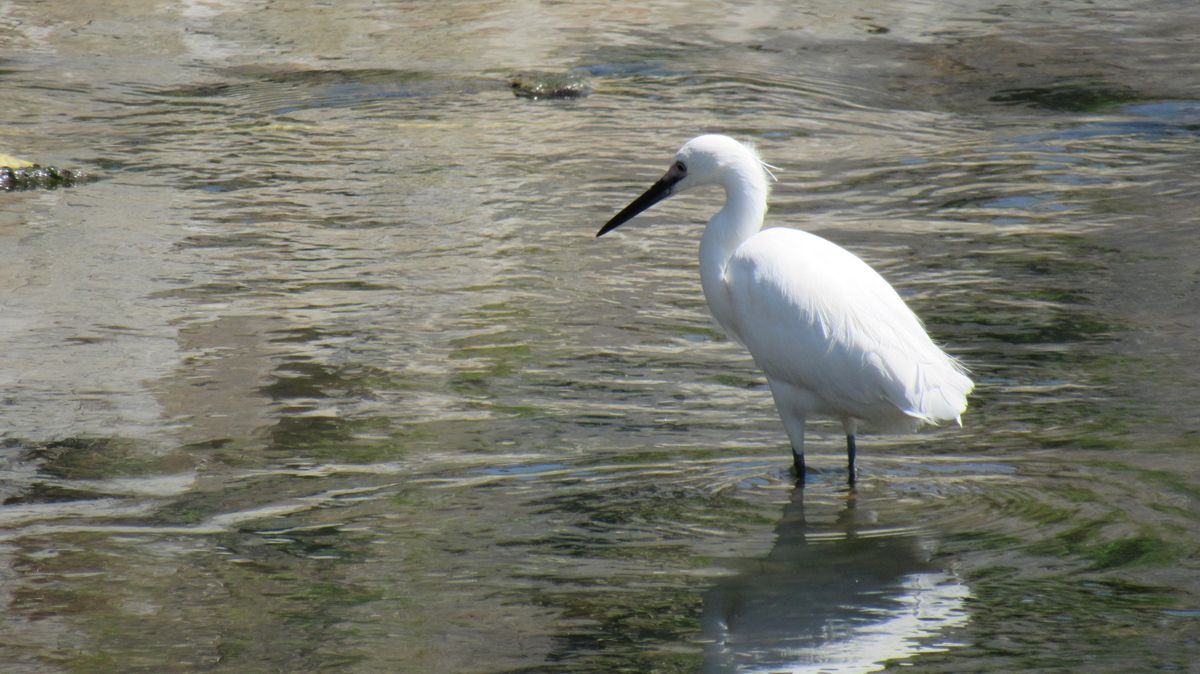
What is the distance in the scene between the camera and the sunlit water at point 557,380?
4219 millimetres

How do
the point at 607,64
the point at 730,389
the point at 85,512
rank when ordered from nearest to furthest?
1. the point at 85,512
2. the point at 730,389
3. the point at 607,64

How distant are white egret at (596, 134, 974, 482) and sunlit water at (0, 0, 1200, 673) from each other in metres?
0.28

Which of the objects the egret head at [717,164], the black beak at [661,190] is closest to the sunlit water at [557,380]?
the black beak at [661,190]

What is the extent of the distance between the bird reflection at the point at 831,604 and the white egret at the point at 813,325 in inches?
19.7

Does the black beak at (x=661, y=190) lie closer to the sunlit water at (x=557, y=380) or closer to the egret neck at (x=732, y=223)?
the egret neck at (x=732, y=223)

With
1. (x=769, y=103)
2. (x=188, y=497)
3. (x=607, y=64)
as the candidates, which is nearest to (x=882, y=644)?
(x=188, y=497)

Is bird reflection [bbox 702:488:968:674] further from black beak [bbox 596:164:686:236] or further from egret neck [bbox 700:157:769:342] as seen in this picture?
black beak [bbox 596:164:686:236]

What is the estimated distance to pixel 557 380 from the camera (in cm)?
637

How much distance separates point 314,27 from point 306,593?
11.1m

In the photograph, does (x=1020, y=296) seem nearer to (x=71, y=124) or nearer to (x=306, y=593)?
(x=306, y=593)

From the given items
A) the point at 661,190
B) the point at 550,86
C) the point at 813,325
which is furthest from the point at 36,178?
the point at 813,325

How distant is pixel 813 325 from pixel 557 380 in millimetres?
1346

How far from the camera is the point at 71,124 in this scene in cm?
1123

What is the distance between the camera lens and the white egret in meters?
5.29
